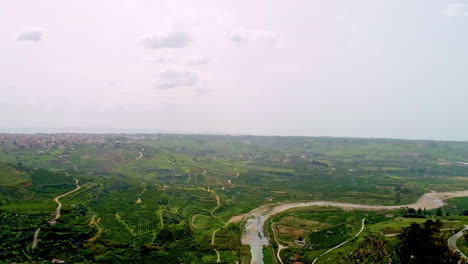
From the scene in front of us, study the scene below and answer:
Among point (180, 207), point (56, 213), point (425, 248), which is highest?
point (425, 248)

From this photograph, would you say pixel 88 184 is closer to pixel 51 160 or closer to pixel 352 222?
pixel 51 160

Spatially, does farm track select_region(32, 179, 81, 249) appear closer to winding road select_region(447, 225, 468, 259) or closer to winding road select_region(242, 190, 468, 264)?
winding road select_region(242, 190, 468, 264)

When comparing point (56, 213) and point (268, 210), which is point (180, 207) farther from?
point (56, 213)

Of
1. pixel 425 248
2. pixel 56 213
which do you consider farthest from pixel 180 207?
pixel 425 248

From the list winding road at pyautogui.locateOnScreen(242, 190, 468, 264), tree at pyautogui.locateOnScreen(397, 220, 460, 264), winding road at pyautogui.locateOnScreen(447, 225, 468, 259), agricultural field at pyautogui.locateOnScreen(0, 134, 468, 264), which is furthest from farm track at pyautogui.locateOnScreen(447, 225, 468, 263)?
winding road at pyautogui.locateOnScreen(242, 190, 468, 264)

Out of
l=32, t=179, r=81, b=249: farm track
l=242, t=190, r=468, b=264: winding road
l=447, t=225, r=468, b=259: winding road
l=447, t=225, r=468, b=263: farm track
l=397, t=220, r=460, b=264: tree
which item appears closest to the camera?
l=397, t=220, r=460, b=264: tree

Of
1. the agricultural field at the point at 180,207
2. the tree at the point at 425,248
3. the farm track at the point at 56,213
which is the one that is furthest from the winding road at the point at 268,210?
the farm track at the point at 56,213
